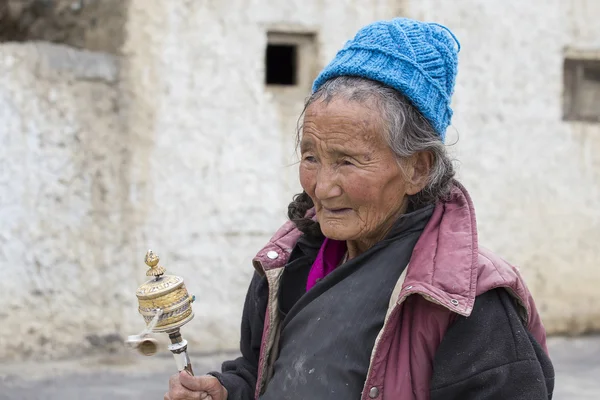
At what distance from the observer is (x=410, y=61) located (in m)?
1.75

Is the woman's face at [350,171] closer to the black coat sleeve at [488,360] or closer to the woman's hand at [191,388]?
the black coat sleeve at [488,360]

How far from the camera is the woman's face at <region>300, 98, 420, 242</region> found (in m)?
1.78

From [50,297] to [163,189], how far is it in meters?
1.03

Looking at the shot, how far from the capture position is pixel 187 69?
5.41 meters

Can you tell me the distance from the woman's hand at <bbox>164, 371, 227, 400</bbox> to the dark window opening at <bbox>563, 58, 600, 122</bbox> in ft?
16.9

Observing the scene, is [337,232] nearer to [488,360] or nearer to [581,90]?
[488,360]

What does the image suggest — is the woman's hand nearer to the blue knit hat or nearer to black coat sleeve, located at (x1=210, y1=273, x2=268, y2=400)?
black coat sleeve, located at (x1=210, y1=273, x2=268, y2=400)

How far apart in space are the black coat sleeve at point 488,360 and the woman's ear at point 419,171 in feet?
1.03

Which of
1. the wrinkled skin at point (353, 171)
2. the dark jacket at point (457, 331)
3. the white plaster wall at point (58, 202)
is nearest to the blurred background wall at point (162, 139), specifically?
the white plaster wall at point (58, 202)

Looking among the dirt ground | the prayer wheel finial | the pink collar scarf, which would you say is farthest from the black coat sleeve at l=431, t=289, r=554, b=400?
the dirt ground

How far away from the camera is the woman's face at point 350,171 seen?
178 centimetres

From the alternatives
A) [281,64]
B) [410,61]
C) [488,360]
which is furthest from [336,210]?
[281,64]

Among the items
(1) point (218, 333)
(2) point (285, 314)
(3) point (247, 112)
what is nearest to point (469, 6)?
(3) point (247, 112)

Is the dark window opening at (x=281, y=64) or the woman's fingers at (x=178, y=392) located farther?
the dark window opening at (x=281, y=64)
